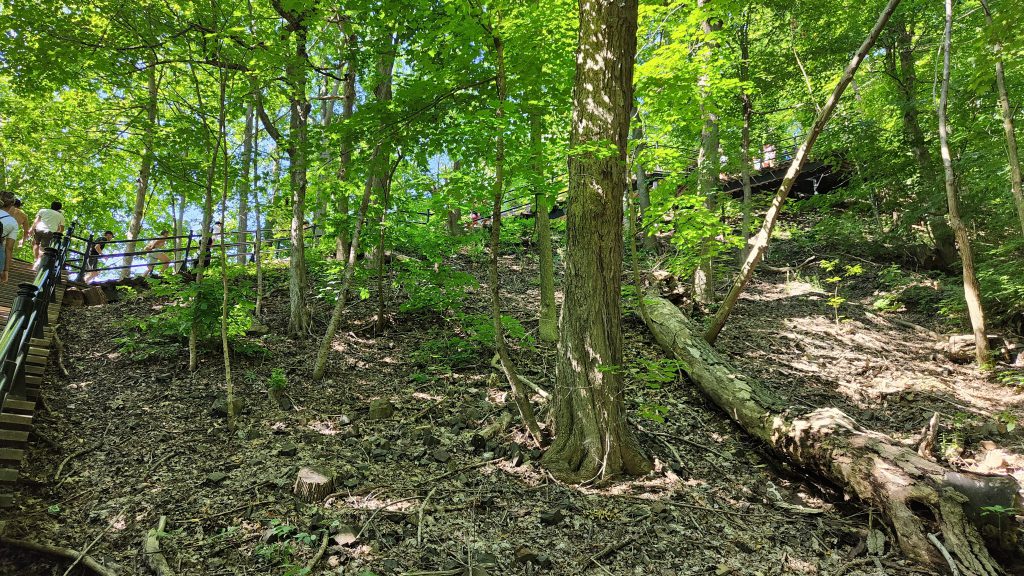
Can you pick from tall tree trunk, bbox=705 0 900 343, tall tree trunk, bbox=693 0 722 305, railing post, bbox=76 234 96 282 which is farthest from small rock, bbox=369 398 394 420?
railing post, bbox=76 234 96 282

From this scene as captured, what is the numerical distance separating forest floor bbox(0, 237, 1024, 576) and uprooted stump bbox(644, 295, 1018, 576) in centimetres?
23

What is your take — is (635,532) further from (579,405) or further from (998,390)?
(998,390)

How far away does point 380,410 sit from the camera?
536cm

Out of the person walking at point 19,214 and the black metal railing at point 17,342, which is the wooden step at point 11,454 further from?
the person walking at point 19,214

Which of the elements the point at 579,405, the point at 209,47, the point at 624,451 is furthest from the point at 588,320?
the point at 209,47

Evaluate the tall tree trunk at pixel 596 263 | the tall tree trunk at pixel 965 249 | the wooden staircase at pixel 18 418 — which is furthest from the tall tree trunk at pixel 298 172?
the tall tree trunk at pixel 965 249

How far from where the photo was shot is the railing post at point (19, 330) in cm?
343

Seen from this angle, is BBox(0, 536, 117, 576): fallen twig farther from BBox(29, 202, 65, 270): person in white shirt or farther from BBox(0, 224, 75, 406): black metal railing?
BBox(29, 202, 65, 270): person in white shirt

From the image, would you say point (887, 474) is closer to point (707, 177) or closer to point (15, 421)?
point (707, 177)

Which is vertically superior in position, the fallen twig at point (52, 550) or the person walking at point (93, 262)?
the person walking at point (93, 262)

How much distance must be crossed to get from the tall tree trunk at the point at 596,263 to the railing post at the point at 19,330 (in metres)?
4.43

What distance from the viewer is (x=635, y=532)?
11.8ft

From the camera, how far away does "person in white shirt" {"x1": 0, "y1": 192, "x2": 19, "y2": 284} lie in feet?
21.8

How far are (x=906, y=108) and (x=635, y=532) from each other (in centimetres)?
1153
